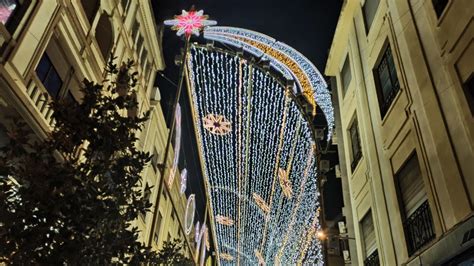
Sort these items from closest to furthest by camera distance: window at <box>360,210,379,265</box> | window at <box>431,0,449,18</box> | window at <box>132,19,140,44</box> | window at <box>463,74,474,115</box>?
window at <box>463,74,474,115</box> → window at <box>431,0,449,18</box> → window at <box>360,210,379,265</box> → window at <box>132,19,140,44</box>

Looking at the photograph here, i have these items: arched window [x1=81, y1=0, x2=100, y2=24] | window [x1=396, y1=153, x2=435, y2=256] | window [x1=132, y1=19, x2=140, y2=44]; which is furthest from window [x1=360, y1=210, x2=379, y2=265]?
window [x1=132, y1=19, x2=140, y2=44]

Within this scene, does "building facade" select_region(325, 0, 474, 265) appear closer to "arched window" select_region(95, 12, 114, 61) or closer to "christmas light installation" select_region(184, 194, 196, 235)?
"arched window" select_region(95, 12, 114, 61)

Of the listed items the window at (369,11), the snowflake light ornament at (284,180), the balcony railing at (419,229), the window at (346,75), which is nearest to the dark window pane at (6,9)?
the balcony railing at (419,229)

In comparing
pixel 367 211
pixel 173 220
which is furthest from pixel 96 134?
pixel 173 220

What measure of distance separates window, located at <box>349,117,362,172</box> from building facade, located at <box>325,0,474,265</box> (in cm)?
4

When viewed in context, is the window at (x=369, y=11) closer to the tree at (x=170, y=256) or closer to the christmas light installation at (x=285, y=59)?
the christmas light installation at (x=285, y=59)

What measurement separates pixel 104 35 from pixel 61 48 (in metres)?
2.87

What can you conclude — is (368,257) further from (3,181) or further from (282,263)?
(282,263)

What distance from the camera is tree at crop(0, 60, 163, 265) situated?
511 centimetres

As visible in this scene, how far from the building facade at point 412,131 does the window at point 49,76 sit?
936 cm

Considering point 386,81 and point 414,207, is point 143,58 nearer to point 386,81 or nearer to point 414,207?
point 386,81

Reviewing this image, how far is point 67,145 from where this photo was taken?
6.07 m

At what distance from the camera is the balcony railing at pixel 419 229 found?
27.0 feet

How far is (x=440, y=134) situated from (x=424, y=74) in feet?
4.98
